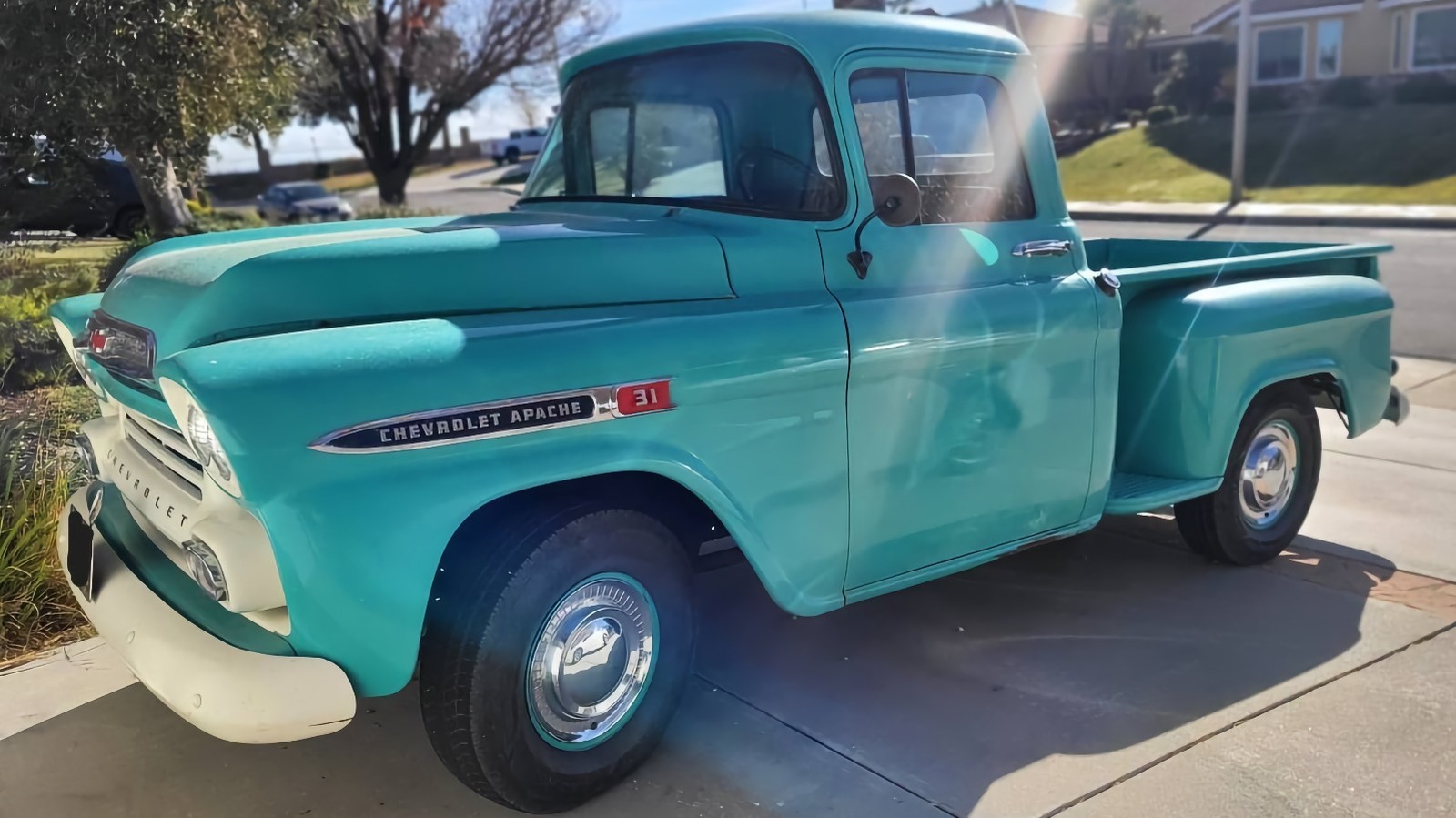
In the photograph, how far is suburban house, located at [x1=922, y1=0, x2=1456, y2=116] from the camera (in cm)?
3206

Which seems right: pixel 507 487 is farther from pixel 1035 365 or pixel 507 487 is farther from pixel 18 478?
pixel 18 478

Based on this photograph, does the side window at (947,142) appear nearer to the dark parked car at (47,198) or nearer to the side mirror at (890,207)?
the side mirror at (890,207)

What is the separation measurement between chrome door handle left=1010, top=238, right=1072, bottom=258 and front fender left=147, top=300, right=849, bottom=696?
0.95 m

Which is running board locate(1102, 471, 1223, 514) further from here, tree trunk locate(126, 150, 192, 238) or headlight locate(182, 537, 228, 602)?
tree trunk locate(126, 150, 192, 238)

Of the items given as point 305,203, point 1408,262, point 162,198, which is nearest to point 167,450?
point 162,198

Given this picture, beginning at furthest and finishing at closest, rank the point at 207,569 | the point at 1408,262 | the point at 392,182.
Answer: the point at 392,182 → the point at 1408,262 → the point at 207,569

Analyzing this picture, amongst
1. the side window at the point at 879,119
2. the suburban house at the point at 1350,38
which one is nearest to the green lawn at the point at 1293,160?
the suburban house at the point at 1350,38

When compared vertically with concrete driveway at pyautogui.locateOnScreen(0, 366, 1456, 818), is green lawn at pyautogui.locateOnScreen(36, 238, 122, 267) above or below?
above

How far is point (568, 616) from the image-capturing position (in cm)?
295

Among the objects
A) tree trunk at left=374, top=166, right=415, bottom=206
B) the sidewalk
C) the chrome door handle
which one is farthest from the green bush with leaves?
the sidewalk

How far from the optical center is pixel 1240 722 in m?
3.53

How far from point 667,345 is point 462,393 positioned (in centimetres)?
57

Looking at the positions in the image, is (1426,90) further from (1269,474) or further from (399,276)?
(399,276)

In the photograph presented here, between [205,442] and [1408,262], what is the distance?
49.1 feet
